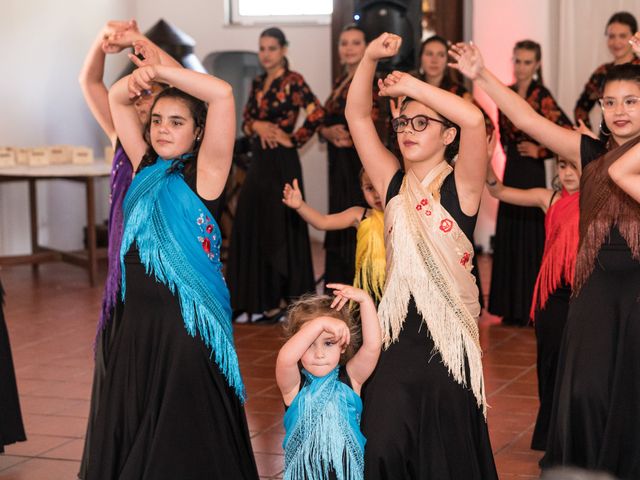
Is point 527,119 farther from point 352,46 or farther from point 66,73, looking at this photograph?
point 66,73

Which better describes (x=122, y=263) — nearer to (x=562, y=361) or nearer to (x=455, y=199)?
(x=455, y=199)

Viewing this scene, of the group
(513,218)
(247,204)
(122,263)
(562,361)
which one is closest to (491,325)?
(513,218)

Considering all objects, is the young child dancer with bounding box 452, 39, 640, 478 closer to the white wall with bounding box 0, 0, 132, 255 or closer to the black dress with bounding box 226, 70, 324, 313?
the black dress with bounding box 226, 70, 324, 313

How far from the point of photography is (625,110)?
134 inches

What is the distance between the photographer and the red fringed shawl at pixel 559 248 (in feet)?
13.8

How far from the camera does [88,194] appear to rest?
28.8 feet

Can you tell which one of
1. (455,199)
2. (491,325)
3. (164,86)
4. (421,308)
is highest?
(164,86)

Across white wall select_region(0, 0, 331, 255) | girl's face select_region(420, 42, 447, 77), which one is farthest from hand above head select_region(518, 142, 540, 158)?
white wall select_region(0, 0, 331, 255)

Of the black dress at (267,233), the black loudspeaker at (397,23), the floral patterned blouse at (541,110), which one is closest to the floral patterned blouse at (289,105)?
the black dress at (267,233)

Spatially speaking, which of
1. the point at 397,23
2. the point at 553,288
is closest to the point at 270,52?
the point at 397,23

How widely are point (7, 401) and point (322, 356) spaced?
162cm

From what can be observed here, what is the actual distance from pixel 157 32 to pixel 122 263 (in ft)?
21.2

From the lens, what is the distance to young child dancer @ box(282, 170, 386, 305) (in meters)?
4.48

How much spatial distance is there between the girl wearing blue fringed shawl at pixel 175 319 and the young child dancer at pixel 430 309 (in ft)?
1.56
